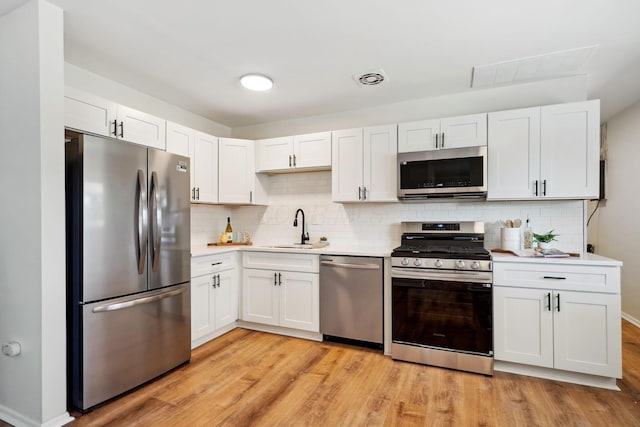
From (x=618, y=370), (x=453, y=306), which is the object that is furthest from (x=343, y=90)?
(x=618, y=370)

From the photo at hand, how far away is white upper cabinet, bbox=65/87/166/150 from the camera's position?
2338 millimetres

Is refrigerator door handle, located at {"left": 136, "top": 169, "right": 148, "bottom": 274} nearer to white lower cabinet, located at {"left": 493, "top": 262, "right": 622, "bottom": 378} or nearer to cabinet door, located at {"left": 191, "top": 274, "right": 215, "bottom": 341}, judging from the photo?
cabinet door, located at {"left": 191, "top": 274, "right": 215, "bottom": 341}

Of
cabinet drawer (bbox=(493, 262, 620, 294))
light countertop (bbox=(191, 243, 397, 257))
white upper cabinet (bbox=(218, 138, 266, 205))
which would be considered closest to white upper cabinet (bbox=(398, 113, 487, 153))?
light countertop (bbox=(191, 243, 397, 257))

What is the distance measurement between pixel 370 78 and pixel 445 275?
1.83 metres

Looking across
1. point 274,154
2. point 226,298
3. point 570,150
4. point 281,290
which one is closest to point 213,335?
point 226,298

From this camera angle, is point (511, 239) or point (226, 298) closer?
point (511, 239)

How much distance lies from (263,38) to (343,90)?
1.10 meters

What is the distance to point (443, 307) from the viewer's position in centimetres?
264

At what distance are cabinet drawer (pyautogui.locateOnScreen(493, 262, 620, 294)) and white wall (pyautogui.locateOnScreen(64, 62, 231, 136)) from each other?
3.51m

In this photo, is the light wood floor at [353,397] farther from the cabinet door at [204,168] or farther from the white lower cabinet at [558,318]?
the cabinet door at [204,168]

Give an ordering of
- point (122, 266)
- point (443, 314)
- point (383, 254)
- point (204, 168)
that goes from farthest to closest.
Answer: point (204, 168) → point (383, 254) → point (443, 314) → point (122, 266)

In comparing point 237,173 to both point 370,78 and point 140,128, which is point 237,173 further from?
point 370,78

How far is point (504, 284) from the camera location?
254 centimetres

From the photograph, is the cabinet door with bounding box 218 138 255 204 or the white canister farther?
the cabinet door with bounding box 218 138 255 204
